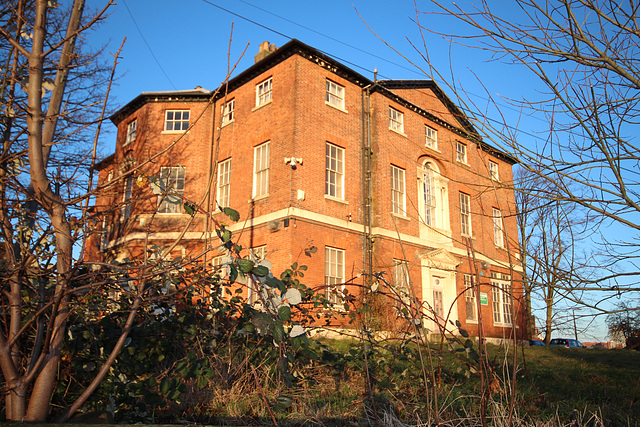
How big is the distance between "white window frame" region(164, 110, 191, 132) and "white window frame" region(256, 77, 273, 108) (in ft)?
11.0

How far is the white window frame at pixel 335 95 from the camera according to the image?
1667 centimetres

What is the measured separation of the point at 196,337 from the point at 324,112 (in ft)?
41.7

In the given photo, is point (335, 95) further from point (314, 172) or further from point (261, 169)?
point (261, 169)

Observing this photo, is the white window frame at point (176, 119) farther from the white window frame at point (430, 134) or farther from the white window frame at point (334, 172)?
the white window frame at point (430, 134)

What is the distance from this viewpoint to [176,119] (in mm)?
18875

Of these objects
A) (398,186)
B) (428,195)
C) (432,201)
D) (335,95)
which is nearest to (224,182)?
(335,95)

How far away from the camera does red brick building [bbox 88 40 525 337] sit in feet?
49.0

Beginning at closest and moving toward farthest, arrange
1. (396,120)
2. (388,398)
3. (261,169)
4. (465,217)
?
(388,398) → (261,169) → (396,120) → (465,217)

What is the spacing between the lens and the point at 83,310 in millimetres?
3541

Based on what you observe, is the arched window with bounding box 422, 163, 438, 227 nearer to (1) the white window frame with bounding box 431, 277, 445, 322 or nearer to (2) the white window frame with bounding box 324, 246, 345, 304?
(1) the white window frame with bounding box 431, 277, 445, 322

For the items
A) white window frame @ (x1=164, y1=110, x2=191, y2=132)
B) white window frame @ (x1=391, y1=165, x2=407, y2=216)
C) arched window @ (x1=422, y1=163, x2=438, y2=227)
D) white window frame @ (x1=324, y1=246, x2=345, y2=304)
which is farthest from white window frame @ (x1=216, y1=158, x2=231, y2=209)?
arched window @ (x1=422, y1=163, x2=438, y2=227)

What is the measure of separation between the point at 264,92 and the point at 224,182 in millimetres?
3644

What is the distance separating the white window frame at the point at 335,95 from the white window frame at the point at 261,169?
270 cm

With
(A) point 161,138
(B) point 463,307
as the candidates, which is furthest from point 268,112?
(B) point 463,307
